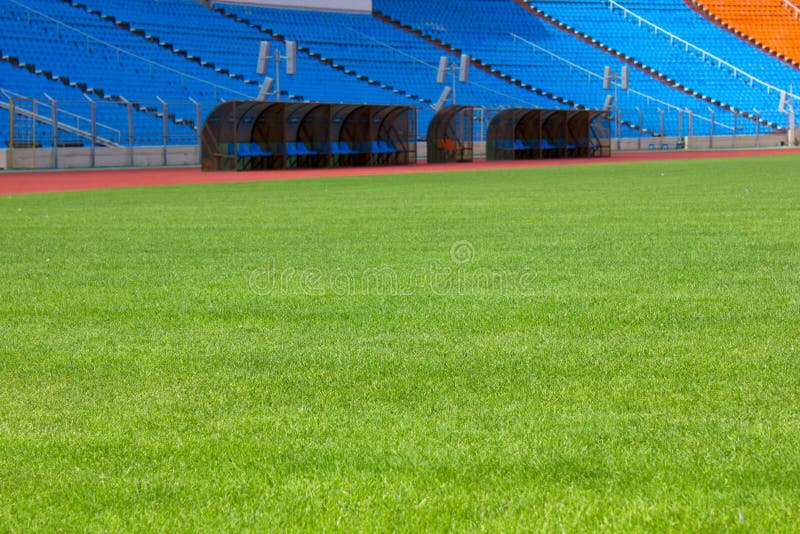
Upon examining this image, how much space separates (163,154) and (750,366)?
33664 millimetres

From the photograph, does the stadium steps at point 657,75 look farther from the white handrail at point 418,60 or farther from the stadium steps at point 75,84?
the stadium steps at point 75,84

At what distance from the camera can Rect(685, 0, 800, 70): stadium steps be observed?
6395 cm

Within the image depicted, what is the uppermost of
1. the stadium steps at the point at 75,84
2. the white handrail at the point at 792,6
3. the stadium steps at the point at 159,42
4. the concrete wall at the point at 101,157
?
the white handrail at the point at 792,6

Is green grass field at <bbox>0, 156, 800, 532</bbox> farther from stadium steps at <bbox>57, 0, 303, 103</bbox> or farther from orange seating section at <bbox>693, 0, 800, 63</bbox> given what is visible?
orange seating section at <bbox>693, 0, 800, 63</bbox>

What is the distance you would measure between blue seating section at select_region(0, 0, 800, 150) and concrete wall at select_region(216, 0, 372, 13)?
435 mm

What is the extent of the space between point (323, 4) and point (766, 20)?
101ft

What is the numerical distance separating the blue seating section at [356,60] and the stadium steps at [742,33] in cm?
100

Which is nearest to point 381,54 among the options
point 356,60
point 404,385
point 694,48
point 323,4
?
point 356,60

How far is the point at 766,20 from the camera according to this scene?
69.1m

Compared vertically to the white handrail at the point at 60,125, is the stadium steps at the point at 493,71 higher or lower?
higher

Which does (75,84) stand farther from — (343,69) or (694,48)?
(694,48)

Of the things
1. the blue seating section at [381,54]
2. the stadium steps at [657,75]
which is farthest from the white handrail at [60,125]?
the stadium steps at [657,75]

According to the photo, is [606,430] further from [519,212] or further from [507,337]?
[519,212]

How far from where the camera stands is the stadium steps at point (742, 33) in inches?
2518
